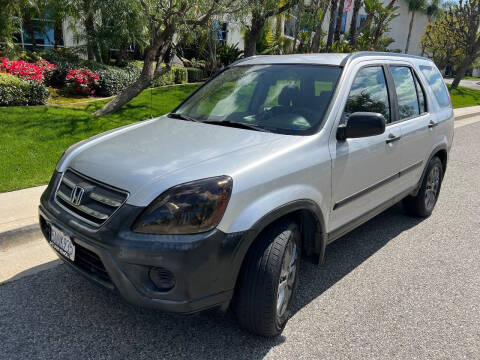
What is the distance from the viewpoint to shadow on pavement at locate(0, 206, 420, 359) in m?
2.56

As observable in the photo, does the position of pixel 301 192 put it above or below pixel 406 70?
below

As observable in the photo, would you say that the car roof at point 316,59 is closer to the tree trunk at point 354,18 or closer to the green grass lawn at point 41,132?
the green grass lawn at point 41,132

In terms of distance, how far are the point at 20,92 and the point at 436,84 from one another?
7.94 metres

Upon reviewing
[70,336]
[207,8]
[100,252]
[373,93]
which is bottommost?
[70,336]

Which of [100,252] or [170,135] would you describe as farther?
[170,135]

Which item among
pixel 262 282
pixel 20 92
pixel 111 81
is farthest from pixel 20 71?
pixel 262 282

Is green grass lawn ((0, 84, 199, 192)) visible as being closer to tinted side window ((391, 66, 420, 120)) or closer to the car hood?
the car hood

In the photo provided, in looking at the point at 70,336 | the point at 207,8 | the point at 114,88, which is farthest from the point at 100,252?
the point at 114,88

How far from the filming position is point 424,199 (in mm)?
4801

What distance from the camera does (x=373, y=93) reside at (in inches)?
143

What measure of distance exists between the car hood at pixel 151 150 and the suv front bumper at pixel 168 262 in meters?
0.28

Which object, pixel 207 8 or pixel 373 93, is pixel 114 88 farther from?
pixel 373 93

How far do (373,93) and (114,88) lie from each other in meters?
10.1

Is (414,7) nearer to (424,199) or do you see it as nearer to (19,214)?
(424,199)
